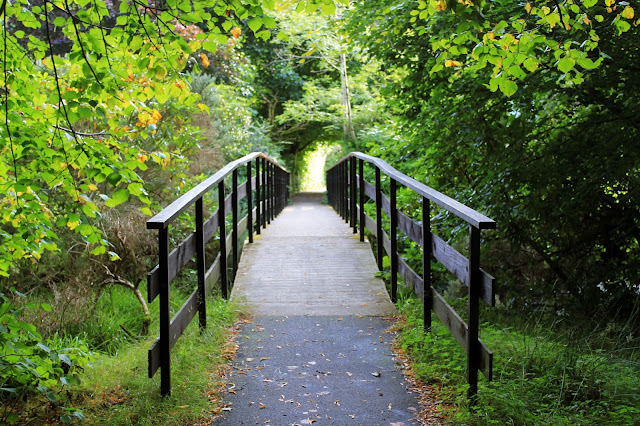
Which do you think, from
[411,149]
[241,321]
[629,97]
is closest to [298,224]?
[411,149]

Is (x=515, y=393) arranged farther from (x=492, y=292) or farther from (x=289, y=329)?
(x=289, y=329)

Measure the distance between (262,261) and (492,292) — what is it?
3.95m

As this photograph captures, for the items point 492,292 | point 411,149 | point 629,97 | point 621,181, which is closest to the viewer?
point 492,292

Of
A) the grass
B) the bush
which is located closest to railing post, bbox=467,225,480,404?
the grass

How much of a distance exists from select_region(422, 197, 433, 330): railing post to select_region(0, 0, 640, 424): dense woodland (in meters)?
0.15

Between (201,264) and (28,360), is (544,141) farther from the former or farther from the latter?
(28,360)

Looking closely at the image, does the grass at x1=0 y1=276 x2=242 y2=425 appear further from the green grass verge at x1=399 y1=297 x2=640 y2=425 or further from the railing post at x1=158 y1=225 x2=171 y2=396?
the green grass verge at x1=399 y1=297 x2=640 y2=425

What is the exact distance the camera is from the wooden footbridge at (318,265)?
299 centimetres

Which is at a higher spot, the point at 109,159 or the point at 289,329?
the point at 109,159

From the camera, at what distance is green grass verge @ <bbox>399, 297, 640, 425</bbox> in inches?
108

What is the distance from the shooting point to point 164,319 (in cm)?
307

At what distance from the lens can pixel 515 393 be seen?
292 centimetres

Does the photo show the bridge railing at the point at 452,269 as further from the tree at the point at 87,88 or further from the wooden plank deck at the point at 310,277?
the tree at the point at 87,88

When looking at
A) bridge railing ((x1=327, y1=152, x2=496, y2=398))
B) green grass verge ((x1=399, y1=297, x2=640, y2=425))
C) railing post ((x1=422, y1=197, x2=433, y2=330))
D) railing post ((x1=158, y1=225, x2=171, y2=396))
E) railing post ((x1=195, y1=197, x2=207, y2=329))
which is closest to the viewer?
green grass verge ((x1=399, y1=297, x2=640, y2=425))
